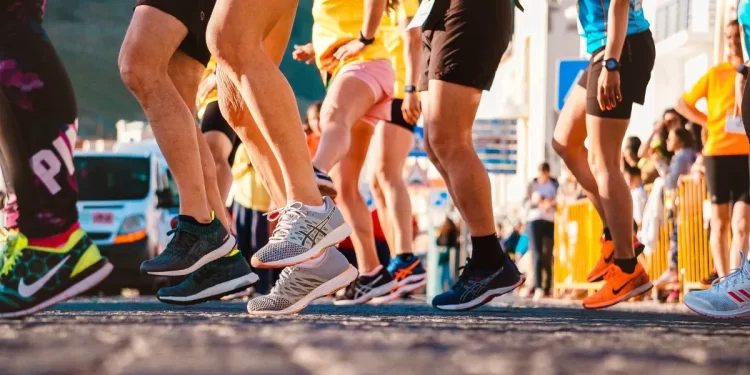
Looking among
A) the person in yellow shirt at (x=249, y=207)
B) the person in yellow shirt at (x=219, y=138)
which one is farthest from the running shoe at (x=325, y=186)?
the person in yellow shirt at (x=249, y=207)

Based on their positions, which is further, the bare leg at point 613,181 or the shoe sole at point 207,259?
the bare leg at point 613,181

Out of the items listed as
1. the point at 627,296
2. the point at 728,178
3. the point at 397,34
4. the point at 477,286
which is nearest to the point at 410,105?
the point at 397,34

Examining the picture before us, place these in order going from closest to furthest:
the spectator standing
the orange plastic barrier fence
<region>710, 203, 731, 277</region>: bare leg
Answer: <region>710, 203, 731, 277</region>: bare leg
the orange plastic barrier fence
the spectator standing

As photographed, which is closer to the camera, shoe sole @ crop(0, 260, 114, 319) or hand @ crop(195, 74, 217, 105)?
shoe sole @ crop(0, 260, 114, 319)

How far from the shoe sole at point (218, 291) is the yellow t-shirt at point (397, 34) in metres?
2.89

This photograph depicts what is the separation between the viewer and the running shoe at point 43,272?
3822mm

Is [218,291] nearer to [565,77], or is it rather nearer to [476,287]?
[476,287]

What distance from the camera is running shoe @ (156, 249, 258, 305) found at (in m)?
5.08

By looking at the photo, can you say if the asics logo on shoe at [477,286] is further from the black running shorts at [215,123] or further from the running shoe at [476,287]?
the black running shorts at [215,123]

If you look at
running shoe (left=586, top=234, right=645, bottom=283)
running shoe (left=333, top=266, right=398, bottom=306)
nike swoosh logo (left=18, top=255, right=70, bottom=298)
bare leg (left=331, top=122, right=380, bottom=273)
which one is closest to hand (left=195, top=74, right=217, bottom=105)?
bare leg (left=331, top=122, right=380, bottom=273)

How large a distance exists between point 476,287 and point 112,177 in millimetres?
10543

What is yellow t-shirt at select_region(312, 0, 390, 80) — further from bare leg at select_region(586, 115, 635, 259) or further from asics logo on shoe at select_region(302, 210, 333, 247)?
asics logo on shoe at select_region(302, 210, 333, 247)

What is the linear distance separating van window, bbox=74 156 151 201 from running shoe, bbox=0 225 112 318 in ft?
37.0

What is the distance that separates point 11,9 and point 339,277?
4.45 ft
